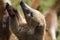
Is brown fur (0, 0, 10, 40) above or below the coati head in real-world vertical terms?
below

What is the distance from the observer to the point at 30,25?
128cm

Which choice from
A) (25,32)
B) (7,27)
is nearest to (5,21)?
(7,27)

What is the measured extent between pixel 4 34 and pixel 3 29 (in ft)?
0.09

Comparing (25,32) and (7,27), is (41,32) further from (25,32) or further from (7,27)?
(7,27)

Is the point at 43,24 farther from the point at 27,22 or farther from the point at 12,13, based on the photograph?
the point at 12,13

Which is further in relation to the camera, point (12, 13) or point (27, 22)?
point (27, 22)

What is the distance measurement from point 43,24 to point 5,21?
0.22m

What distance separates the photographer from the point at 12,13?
45.7 inches

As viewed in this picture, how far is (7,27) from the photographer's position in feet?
4.07

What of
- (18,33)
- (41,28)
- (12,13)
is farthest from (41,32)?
(12,13)

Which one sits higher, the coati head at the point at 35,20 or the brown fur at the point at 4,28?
the coati head at the point at 35,20

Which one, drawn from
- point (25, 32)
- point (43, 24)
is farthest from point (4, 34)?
point (43, 24)

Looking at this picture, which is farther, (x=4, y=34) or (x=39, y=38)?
(x=39, y=38)

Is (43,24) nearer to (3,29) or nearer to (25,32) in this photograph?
(25,32)
